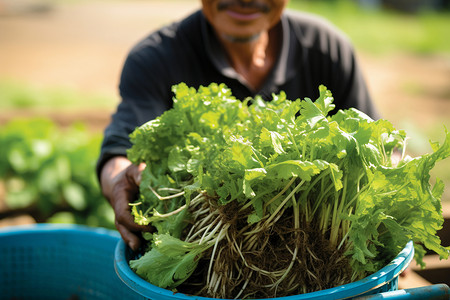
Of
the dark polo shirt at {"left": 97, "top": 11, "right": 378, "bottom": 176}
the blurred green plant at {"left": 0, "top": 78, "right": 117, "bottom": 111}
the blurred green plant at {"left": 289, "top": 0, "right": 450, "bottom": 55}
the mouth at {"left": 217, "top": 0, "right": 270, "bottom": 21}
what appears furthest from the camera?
the blurred green plant at {"left": 289, "top": 0, "right": 450, "bottom": 55}

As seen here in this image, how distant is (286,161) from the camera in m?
1.29

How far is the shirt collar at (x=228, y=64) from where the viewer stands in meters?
2.57

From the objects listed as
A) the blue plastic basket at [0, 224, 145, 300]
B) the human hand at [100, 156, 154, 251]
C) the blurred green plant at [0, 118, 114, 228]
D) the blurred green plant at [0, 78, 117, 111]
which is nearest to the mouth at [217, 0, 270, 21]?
the human hand at [100, 156, 154, 251]

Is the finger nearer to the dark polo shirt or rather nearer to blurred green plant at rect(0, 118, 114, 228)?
the dark polo shirt

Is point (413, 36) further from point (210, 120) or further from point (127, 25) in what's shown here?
point (210, 120)

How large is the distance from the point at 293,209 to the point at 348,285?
10.0 inches

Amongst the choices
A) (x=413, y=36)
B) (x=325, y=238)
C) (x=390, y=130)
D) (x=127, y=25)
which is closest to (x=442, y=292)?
(x=325, y=238)

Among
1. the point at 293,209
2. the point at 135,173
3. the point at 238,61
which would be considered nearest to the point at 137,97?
the point at 238,61

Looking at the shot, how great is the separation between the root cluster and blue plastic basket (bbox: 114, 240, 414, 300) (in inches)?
4.1

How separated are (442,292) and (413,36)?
1011 cm

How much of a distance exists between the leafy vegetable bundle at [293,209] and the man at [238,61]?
2.60 ft

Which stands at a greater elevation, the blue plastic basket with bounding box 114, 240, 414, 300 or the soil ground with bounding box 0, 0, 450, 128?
the blue plastic basket with bounding box 114, 240, 414, 300

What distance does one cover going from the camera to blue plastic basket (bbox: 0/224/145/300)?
236cm

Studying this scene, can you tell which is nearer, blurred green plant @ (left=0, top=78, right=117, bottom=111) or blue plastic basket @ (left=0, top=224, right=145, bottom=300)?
blue plastic basket @ (left=0, top=224, right=145, bottom=300)
